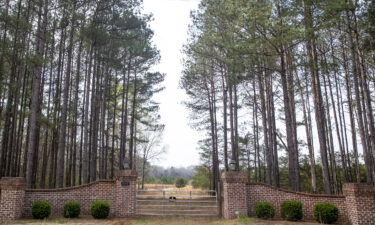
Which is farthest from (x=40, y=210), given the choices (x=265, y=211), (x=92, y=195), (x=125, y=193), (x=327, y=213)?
(x=327, y=213)

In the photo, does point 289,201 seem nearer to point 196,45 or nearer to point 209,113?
point 196,45

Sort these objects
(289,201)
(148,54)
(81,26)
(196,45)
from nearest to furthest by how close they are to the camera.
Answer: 1. (289,201)
2. (81,26)
3. (196,45)
4. (148,54)

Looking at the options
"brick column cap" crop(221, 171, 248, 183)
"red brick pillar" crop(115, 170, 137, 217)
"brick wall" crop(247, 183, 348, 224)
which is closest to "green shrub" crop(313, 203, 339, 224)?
"brick wall" crop(247, 183, 348, 224)

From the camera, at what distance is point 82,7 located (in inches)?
507

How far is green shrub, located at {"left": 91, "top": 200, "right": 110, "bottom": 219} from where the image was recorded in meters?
9.16

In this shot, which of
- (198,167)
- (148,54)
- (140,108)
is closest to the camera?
(148,54)

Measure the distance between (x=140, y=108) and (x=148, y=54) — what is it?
17.4ft

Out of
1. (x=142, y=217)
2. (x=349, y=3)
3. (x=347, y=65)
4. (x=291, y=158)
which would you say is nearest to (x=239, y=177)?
(x=291, y=158)

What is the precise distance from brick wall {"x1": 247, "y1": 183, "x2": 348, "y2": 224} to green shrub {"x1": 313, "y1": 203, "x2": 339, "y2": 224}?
338 mm

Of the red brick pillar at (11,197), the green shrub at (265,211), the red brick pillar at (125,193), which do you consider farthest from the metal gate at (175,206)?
the red brick pillar at (11,197)

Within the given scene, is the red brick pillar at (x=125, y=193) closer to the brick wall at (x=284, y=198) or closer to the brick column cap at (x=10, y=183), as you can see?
the brick column cap at (x=10, y=183)

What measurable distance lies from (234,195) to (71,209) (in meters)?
5.60

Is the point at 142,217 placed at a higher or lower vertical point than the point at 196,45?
lower

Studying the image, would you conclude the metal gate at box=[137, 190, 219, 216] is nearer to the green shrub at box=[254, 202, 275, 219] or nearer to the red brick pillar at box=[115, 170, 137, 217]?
A: the red brick pillar at box=[115, 170, 137, 217]
